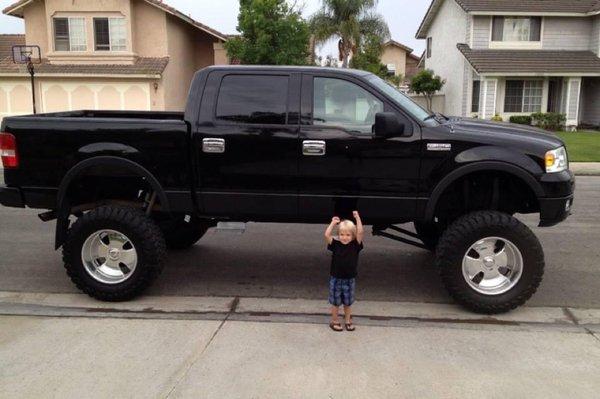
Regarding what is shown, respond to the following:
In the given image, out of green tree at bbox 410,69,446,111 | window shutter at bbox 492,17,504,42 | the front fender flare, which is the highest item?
window shutter at bbox 492,17,504,42

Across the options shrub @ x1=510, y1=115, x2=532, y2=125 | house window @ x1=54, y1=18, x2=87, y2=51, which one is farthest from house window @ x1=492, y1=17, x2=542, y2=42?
house window @ x1=54, y1=18, x2=87, y2=51

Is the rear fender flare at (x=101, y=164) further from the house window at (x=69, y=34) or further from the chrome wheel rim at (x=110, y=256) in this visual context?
the house window at (x=69, y=34)

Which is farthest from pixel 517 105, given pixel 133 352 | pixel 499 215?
pixel 133 352

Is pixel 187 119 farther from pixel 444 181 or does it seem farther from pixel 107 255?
pixel 444 181

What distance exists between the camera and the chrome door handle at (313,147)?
5.12 metres

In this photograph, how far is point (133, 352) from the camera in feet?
14.2

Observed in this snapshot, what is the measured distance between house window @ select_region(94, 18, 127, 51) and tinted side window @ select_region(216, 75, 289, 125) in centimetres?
2358

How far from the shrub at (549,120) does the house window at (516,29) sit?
4234mm

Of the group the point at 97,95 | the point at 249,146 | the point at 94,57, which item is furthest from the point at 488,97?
the point at 249,146

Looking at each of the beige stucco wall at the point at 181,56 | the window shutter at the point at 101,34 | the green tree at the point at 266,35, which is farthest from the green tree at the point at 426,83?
the window shutter at the point at 101,34

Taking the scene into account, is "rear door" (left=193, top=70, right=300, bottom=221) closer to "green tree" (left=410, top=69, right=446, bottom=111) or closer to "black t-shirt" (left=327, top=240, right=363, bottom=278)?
"black t-shirt" (left=327, top=240, right=363, bottom=278)

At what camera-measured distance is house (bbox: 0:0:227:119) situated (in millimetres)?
26562

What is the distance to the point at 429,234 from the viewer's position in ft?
21.1

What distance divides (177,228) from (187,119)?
158cm
